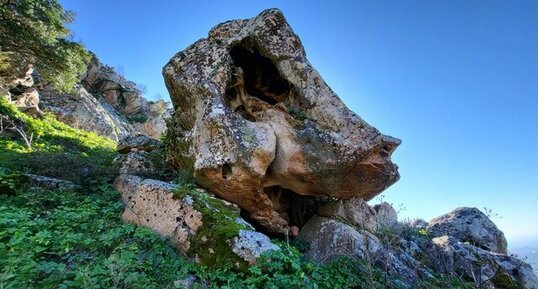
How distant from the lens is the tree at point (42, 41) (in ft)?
41.2

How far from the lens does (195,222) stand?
602cm

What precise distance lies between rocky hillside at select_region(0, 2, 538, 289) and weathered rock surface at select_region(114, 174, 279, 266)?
0.08 feet

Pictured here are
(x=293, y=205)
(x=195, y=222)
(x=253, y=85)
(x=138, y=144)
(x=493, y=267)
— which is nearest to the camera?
(x=195, y=222)

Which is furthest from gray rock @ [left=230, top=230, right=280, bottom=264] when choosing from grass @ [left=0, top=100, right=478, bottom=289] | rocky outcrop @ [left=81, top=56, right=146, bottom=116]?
rocky outcrop @ [left=81, top=56, right=146, bottom=116]

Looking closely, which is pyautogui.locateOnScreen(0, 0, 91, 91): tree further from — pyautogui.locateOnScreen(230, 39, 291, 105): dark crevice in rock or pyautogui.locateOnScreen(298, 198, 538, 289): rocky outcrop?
pyautogui.locateOnScreen(298, 198, 538, 289): rocky outcrop

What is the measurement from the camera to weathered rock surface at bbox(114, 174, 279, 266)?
17.7 ft

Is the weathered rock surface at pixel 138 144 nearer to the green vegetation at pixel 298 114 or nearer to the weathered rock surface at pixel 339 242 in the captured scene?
the green vegetation at pixel 298 114

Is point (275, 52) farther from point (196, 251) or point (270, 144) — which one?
point (196, 251)

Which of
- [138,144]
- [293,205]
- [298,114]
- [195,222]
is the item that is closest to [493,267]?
[293,205]

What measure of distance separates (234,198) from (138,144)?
473 cm

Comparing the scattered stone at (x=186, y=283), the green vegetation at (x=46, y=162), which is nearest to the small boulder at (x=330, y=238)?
the scattered stone at (x=186, y=283)

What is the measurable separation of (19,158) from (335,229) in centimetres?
884

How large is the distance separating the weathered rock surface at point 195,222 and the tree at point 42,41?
1026 cm

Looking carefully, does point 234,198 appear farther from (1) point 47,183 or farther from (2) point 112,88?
(2) point 112,88
